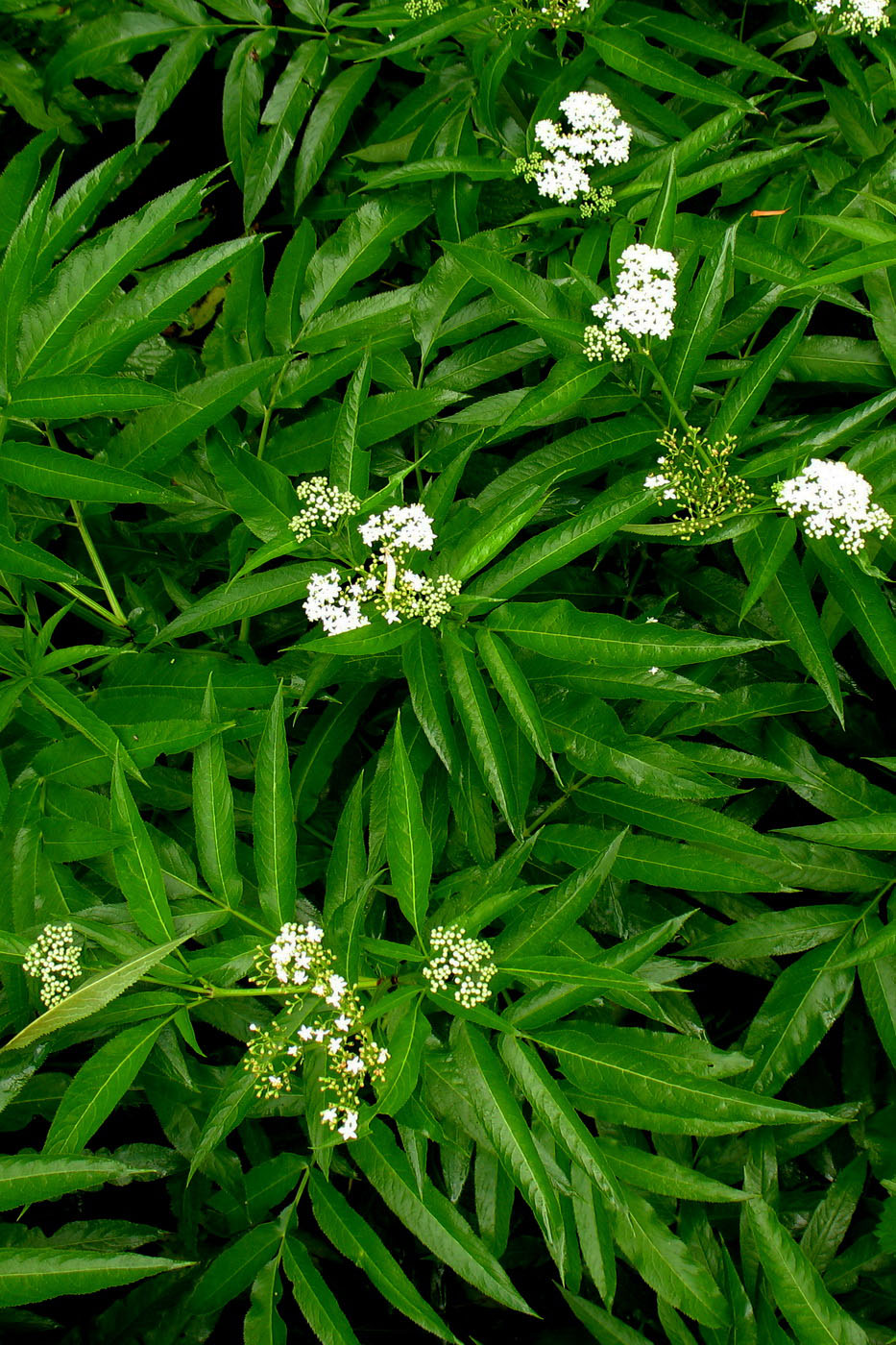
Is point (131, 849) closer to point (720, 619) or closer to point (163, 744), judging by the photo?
point (163, 744)

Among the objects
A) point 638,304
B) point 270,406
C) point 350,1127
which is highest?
point 270,406

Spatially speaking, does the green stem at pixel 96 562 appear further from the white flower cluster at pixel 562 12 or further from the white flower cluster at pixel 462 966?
the white flower cluster at pixel 562 12

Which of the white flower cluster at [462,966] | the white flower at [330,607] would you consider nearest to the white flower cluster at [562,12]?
the white flower at [330,607]

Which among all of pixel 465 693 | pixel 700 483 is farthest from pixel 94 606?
pixel 700 483

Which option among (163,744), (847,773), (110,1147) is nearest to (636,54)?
(847,773)

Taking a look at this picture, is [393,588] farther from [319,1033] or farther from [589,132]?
[589,132]

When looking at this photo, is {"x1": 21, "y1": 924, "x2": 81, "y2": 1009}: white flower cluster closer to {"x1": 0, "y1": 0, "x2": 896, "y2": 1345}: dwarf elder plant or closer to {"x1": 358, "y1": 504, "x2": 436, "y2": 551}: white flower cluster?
{"x1": 0, "y1": 0, "x2": 896, "y2": 1345}: dwarf elder plant
